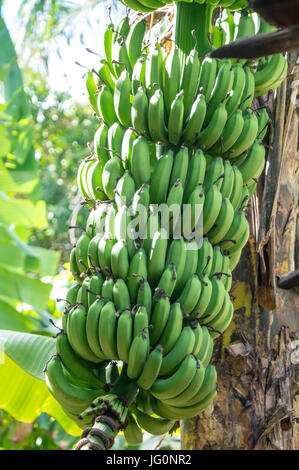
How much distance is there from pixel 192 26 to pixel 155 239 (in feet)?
2.74

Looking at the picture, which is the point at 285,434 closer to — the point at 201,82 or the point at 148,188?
the point at 148,188

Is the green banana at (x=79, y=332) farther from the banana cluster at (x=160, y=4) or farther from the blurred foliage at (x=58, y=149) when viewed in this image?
the blurred foliage at (x=58, y=149)

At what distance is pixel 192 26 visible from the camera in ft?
6.46

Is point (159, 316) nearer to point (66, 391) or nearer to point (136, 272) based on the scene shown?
point (136, 272)

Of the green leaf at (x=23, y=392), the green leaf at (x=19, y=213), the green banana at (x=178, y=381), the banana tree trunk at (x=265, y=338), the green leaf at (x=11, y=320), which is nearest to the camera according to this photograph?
the green banana at (x=178, y=381)

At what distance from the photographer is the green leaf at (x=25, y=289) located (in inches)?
114

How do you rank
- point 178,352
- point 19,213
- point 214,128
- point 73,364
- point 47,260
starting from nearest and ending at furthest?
1. point 178,352
2. point 73,364
3. point 214,128
4. point 19,213
5. point 47,260

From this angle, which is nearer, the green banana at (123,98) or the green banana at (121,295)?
the green banana at (121,295)

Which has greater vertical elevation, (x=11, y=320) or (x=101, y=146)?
(x=101, y=146)

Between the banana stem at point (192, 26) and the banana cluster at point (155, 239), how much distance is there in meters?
0.07

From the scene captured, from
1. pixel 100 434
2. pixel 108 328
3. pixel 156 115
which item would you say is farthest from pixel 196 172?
pixel 100 434

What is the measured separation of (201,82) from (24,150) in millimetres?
1155

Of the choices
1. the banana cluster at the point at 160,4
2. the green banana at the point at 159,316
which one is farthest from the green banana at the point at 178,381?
the banana cluster at the point at 160,4
